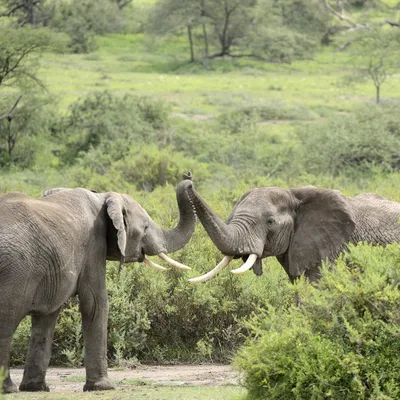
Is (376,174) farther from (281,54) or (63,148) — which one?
(281,54)

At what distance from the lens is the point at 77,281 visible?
8172 mm

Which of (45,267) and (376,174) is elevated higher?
(45,267)

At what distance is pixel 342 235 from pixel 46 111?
1840cm

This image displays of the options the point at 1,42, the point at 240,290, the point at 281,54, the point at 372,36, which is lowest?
the point at 281,54

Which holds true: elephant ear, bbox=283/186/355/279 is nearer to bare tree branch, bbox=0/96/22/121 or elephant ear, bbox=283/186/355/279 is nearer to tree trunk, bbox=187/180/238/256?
tree trunk, bbox=187/180/238/256

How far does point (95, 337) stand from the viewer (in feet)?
27.4

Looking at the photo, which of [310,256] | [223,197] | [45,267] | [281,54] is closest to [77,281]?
[45,267]

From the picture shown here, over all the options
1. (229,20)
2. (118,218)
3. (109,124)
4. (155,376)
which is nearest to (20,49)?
(109,124)

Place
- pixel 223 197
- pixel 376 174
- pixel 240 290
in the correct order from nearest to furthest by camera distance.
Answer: pixel 240 290 < pixel 223 197 < pixel 376 174

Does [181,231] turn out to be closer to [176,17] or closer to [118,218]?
[118,218]

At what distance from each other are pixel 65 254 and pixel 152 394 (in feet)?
3.80

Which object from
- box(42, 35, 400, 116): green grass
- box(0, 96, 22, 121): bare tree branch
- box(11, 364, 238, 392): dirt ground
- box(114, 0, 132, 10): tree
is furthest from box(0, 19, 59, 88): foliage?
box(114, 0, 132, 10): tree

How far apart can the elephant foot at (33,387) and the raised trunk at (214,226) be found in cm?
169

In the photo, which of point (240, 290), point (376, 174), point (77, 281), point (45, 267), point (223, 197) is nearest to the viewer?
point (45, 267)
